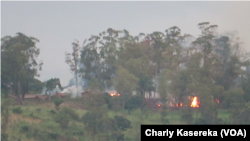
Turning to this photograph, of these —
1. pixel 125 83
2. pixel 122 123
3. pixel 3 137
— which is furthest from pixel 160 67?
pixel 3 137

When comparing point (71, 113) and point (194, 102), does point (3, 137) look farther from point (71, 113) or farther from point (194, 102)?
point (194, 102)

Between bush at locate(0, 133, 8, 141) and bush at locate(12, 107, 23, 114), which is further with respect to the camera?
bush at locate(12, 107, 23, 114)

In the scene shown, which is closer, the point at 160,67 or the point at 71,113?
the point at 71,113

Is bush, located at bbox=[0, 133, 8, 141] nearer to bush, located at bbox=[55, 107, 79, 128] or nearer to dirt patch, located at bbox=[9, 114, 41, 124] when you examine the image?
dirt patch, located at bbox=[9, 114, 41, 124]

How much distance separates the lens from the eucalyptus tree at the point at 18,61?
26.7 meters

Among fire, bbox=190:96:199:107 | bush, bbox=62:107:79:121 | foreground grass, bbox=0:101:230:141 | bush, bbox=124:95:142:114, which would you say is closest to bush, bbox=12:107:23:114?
foreground grass, bbox=0:101:230:141

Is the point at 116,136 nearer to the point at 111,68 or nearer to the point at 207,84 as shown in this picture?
the point at 207,84

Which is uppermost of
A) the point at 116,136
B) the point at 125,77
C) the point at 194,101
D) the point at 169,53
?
the point at 169,53

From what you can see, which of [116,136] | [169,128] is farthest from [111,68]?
[169,128]

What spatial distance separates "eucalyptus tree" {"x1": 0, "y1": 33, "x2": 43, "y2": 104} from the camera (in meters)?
26.7

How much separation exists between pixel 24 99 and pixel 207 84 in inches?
514

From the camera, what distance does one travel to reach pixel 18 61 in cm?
2639

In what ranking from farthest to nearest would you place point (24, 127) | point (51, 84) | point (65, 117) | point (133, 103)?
1. point (51, 84)
2. point (133, 103)
3. point (65, 117)
4. point (24, 127)

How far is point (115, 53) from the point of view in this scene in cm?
3294
